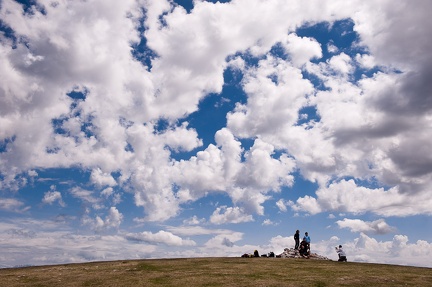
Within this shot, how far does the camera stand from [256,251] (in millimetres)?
39969

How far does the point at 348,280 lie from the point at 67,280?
1918 cm

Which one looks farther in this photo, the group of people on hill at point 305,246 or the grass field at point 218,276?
the group of people on hill at point 305,246

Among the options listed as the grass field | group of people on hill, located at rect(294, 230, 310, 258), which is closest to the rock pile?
group of people on hill, located at rect(294, 230, 310, 258)

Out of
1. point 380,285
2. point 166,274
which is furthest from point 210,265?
point 380,285

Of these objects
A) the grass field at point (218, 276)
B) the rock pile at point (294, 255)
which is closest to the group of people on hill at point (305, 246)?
the rock pile at point (294, 255)

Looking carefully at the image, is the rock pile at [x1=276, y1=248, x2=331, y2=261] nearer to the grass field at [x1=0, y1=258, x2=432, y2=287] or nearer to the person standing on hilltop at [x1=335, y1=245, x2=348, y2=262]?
the person standing on hilltop at [x1=335, y1=245, x2=348, y2=262]

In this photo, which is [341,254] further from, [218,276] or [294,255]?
[218,276]

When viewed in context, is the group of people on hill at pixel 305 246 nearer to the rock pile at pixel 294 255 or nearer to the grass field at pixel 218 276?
the rock pile at pixel 294 255

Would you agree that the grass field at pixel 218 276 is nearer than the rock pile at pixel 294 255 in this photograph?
Yes

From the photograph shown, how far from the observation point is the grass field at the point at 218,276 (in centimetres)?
2173

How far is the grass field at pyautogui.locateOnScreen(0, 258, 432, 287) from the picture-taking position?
2173cm

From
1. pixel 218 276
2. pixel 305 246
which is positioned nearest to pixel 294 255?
pixel 305 246

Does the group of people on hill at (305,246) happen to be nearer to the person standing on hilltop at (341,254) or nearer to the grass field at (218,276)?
the person standing on hilltop at (341,254)

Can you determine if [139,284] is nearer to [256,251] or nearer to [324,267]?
[324,267]
